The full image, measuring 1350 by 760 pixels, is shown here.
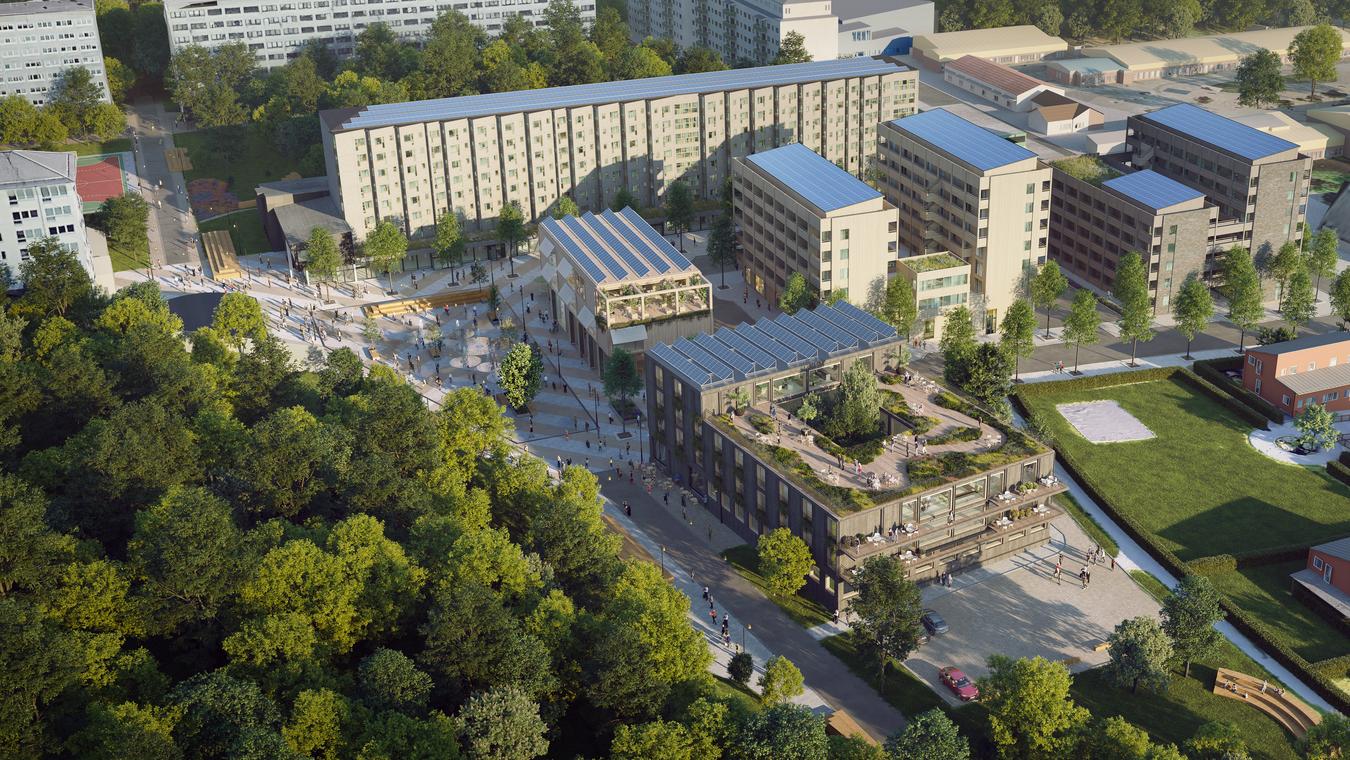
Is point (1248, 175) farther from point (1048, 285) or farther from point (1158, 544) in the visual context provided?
point (1158, 544)

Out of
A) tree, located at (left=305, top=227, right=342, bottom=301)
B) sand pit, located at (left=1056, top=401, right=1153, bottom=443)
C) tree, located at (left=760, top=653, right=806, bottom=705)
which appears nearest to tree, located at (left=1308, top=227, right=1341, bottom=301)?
sand pit, located at (left=1056, top=401, right=1153, bottom=443)

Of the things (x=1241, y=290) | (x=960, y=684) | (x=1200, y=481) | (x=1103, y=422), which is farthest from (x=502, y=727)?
(x=1241, y=290)

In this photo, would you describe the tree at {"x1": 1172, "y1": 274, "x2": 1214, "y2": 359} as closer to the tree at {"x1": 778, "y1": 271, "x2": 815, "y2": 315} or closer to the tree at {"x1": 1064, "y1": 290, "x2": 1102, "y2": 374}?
the tree at {"x1": 1064, "y1": 290, "x2": 1102, "y2": 374}

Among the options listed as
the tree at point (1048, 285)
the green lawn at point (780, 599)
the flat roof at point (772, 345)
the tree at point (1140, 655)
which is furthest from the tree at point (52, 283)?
the tree at point (1140, 655)

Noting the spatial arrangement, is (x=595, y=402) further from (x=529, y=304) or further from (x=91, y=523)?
(x=91, y=523)

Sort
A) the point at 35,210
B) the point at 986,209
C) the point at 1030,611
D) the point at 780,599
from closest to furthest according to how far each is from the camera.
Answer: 1. the point at 1030,611
2. the point at 780,599
3. the point at 35,210
4. the point at 986,209

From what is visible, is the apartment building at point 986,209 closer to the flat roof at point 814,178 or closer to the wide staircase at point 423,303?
the flat roof at point 814,178
